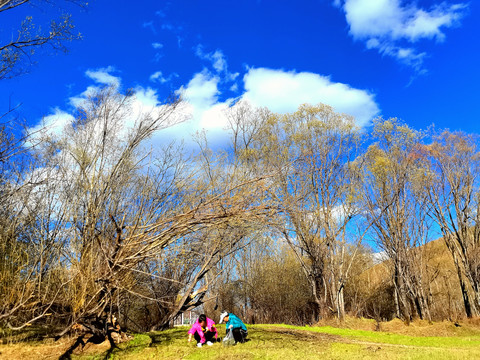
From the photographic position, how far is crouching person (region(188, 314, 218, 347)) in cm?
960

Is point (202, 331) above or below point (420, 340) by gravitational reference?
above

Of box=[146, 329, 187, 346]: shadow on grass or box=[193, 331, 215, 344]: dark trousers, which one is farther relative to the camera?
box=[193, 331, 215, 344]: dark trousers

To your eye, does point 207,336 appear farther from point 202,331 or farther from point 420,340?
point 420,340

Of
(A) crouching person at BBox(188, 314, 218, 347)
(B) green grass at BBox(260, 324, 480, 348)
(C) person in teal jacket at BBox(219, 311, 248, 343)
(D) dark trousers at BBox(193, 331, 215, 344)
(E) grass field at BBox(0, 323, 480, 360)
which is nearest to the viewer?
(E) grass field at BBox(0, 323, 480, 360)

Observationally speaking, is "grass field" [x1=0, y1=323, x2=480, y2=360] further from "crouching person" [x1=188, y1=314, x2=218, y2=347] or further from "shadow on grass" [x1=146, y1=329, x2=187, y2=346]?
"crouching person" [x1=188, y1=314, x2=218, y2=347]

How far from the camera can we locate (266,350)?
909 centimetres

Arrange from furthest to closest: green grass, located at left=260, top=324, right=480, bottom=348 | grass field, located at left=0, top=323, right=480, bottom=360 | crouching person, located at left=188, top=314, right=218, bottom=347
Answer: green grass, located at left=260, top=324, right=480, bottom=348, crouching person, located at left=188, top=314, right=218, bottom=347, grass field, located at left=0, top=323, right=480, bottom=360

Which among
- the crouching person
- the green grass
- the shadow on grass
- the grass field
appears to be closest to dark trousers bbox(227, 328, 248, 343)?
the grass field

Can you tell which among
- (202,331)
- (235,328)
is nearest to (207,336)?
(202,331)

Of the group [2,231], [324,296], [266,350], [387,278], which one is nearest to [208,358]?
[266,350]

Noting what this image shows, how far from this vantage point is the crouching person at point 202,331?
960 centimetres

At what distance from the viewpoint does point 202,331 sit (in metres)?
9.63

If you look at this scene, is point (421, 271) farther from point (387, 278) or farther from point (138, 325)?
point (138, 325)

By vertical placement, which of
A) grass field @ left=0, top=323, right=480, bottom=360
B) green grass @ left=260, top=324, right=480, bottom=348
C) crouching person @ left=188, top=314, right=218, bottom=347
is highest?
crouching person @ left=188, top=314, right=218, bottom=347
